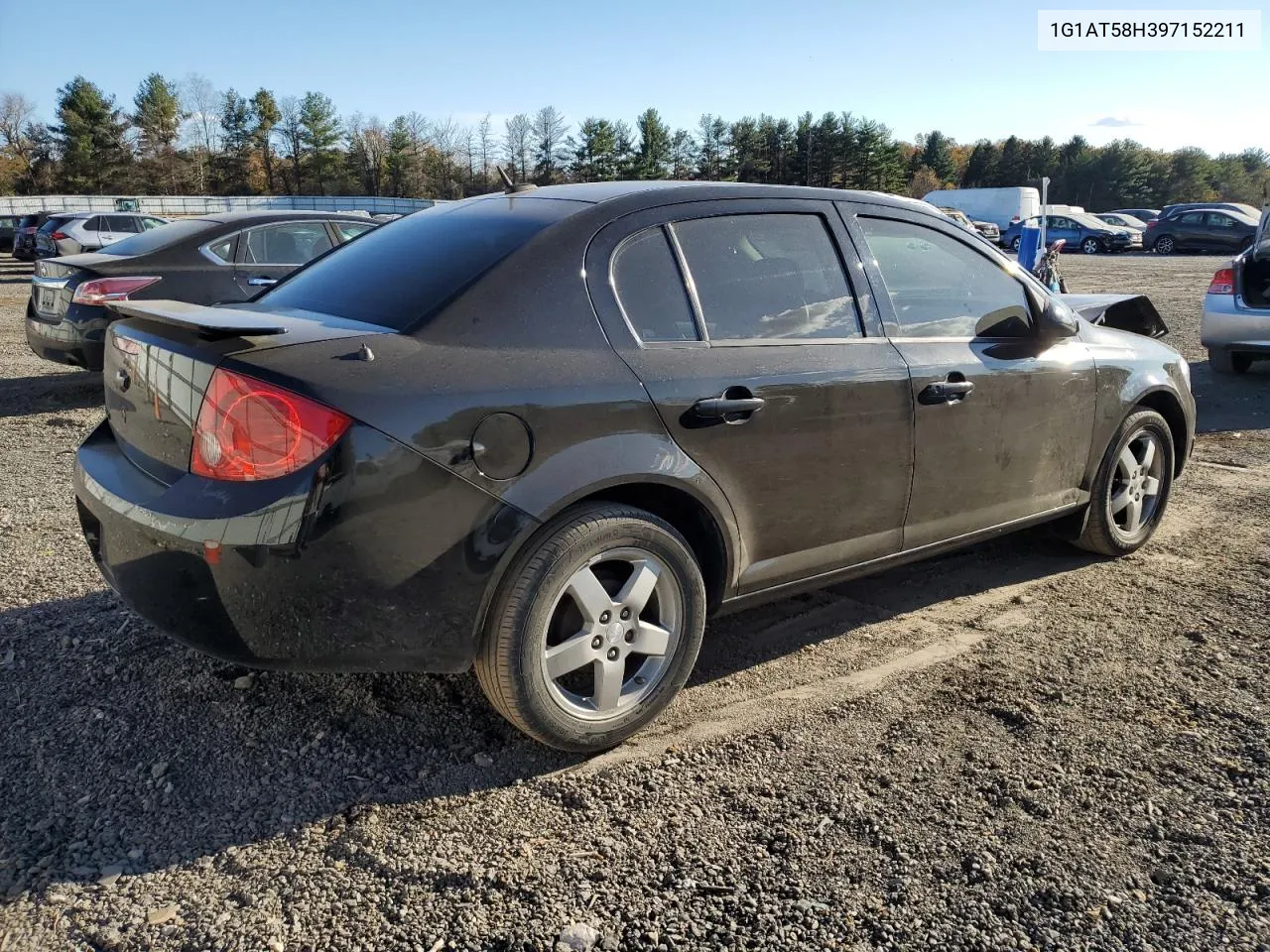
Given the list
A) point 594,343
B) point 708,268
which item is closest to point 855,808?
point 594,343

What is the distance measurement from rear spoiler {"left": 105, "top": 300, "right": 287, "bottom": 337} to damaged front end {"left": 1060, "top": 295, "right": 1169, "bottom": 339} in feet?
15.0

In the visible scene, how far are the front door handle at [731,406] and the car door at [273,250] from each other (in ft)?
19.9

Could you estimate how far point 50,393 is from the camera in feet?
28.2

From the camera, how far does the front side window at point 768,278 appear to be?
3156mm

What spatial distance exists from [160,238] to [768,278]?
660cm

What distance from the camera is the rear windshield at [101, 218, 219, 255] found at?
7922mm

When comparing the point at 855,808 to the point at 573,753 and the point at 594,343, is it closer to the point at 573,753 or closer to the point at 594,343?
the point at 573,753

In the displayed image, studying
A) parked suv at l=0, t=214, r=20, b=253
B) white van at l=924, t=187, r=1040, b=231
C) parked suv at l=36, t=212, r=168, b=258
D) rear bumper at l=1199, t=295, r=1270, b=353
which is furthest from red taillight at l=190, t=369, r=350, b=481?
white van at l=924, t=187, r=1040, b=231

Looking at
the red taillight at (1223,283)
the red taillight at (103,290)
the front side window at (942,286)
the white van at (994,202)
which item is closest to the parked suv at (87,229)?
the red taillight at (103,290)

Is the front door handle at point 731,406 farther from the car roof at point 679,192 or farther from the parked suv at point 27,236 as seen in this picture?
the parked suv at point 27,236

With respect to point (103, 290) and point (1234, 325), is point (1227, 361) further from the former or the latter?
point (103, 290)

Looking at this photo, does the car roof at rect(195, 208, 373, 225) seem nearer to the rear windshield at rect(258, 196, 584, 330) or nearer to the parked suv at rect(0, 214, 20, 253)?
the rear windshield at rect(258, 196, 584, 330)

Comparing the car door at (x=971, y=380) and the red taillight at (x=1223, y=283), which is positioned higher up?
the red taillight at (x=1223, y=283)

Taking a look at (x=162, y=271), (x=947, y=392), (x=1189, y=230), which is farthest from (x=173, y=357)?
(x=1189, y=230)
